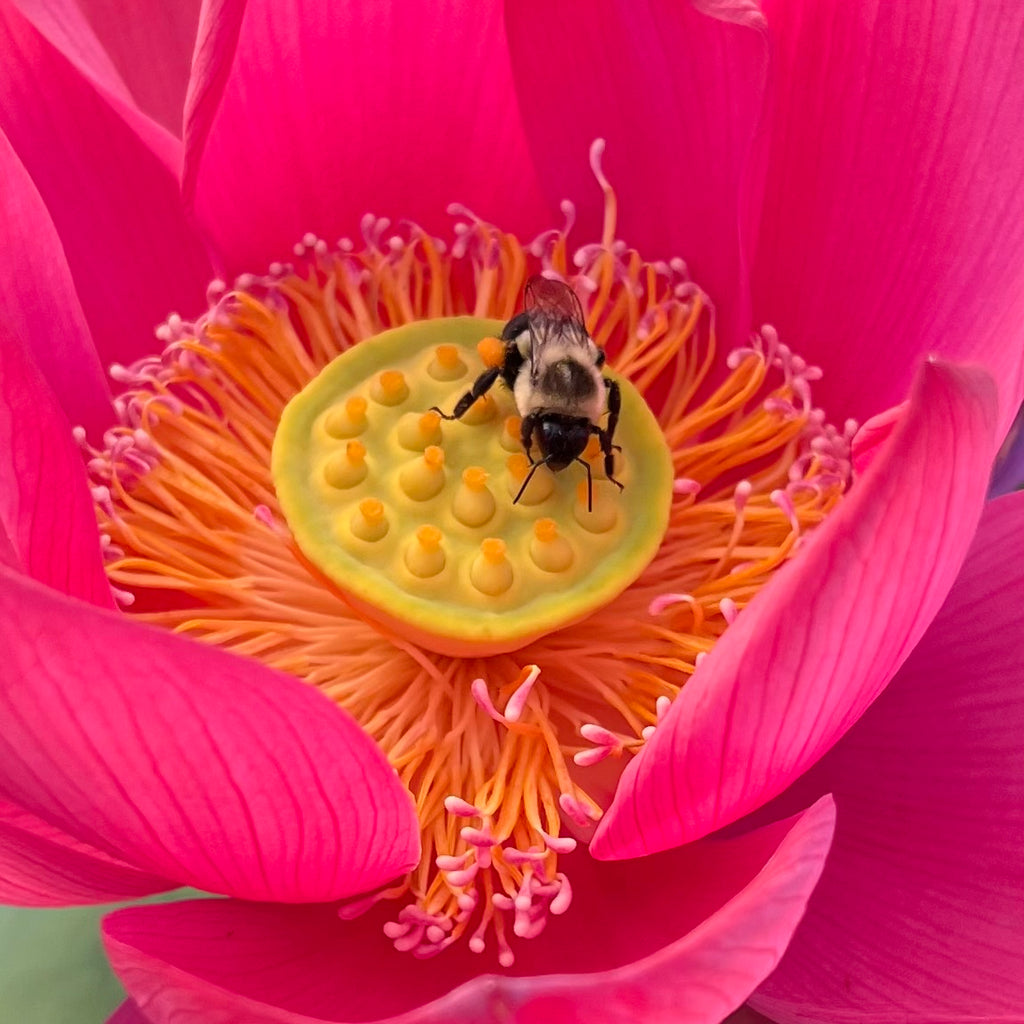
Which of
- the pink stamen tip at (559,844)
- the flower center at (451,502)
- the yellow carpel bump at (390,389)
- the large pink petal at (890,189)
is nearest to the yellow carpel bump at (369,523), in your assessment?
the flower center at (451,502)

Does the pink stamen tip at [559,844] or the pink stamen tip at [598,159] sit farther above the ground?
the pink stamen tip at [598,159]

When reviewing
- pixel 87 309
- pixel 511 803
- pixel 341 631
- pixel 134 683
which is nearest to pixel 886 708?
pixel 511 803

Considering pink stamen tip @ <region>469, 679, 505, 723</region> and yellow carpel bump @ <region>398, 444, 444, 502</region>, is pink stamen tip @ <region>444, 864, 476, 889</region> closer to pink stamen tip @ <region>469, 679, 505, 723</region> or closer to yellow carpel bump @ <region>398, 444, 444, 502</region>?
pink stamen tip @ <region>469, 679, 505, 723</region>

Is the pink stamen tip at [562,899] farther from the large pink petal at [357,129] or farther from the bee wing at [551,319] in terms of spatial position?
the large pink petal at [357,129]

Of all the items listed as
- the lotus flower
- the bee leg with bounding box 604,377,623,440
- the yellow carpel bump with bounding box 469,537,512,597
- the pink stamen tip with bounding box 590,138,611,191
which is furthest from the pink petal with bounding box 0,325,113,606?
the pink stamen tip with bounding box 590,138,611,191

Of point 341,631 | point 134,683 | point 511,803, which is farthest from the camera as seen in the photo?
point 341,631

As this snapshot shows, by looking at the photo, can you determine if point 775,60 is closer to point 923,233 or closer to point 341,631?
point 923,233

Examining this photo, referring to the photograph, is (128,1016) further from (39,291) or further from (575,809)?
(39,291)
